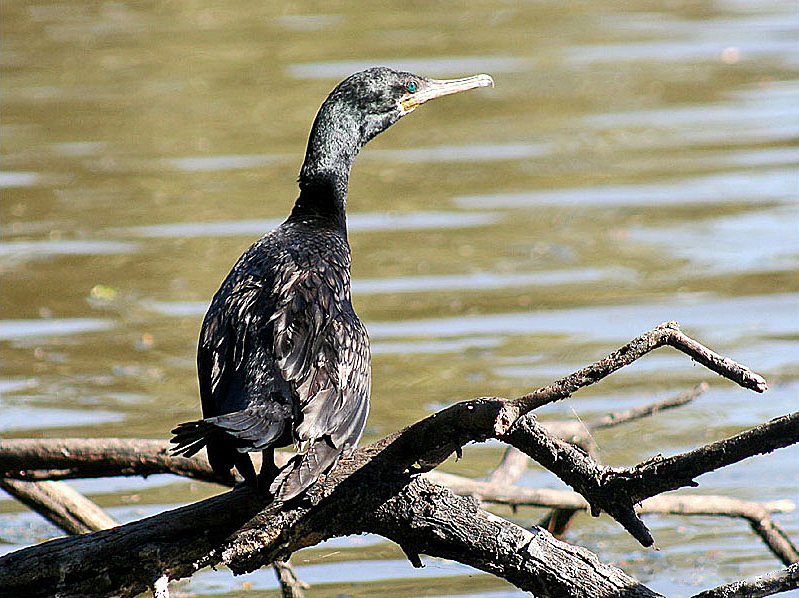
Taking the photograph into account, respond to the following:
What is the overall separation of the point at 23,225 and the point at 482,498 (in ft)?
18.5

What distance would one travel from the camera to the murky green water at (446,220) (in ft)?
20.7

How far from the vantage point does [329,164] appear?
15.8 ft

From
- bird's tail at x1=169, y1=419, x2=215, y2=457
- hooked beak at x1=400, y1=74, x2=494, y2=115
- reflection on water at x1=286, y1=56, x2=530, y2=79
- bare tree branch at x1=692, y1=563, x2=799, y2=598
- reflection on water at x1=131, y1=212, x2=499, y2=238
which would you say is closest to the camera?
bare tree branch at x1=692, y1=563, x2=799, y2=598

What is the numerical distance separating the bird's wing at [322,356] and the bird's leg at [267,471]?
0.11 metres

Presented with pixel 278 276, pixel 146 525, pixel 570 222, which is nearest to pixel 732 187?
pixel 570 222

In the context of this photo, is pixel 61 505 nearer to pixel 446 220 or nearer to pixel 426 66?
pixel 446 220

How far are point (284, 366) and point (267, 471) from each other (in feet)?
0.90

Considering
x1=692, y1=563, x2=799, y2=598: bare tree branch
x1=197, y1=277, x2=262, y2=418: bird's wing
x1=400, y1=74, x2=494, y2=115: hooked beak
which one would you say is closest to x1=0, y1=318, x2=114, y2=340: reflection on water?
x1=400, y1=74, x2=494, y2=115: hooked beak

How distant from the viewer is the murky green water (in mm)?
6305

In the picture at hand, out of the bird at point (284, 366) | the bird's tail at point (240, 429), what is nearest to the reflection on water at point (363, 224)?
the bird at point (284, 366)

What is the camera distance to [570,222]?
920 cm

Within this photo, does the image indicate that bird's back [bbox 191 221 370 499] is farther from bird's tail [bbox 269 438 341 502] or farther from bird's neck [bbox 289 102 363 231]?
bird's neck [bbox 289 102 363 231]

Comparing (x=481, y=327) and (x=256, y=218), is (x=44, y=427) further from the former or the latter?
(x=256, y=218)

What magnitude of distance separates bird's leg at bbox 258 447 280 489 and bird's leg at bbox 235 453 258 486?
0.02 metres
